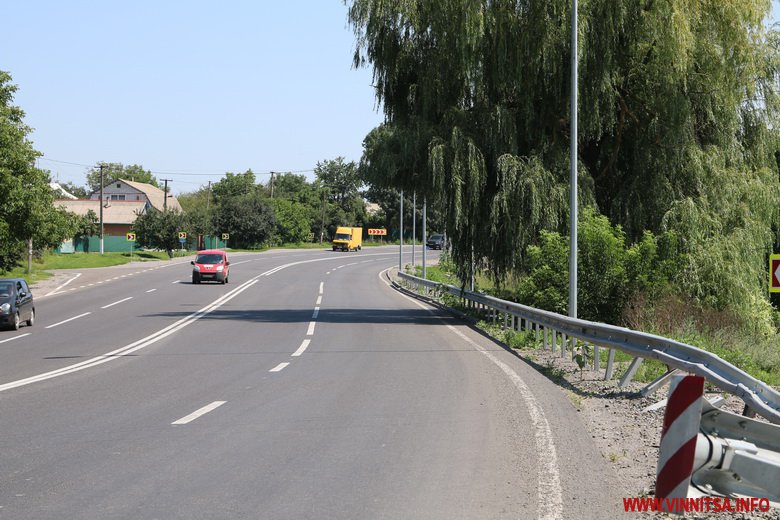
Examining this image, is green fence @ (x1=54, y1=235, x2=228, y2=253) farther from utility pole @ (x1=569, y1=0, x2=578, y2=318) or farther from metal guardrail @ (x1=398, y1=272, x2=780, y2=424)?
metal guardrail @ (x1=398, y1=272, x2=780, y2=424)

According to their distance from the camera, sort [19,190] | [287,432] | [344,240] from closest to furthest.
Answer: [287,432]
[19,190]
[344,240]

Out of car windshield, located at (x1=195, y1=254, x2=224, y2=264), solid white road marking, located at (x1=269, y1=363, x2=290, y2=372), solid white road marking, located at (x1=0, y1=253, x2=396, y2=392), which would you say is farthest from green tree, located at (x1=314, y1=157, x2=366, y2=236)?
solid white road marking, located at (x1=269, y1=363, x2=290, y2=372)

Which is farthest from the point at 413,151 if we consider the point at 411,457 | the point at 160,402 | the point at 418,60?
the point at 411,457

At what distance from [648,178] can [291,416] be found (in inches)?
736

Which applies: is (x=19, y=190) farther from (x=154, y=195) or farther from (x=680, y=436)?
(x=154, y=195)

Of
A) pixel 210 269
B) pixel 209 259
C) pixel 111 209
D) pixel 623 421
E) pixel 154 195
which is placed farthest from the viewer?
pixel 154 195

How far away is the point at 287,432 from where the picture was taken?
9.12 metres

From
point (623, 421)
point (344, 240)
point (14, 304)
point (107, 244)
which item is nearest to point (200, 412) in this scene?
point (623, 421)

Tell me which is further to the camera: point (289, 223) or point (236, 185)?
point (236, 185)

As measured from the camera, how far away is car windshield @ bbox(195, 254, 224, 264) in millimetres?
51719

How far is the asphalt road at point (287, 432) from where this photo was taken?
6.33 metres

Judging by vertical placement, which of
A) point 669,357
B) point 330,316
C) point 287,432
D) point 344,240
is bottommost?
point 330,316

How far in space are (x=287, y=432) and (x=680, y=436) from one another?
A: 14.7 feet

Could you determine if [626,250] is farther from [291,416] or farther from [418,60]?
[291,416]
